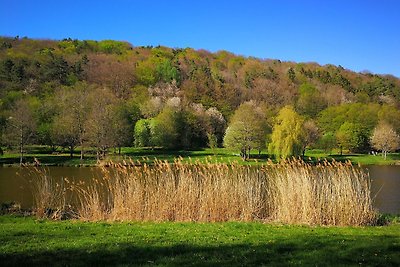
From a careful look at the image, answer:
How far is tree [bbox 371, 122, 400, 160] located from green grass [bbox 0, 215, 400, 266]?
63.3m

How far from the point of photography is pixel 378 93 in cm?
10988

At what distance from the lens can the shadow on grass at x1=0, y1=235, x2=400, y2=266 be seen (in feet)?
23.3

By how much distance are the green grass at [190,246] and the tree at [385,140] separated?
208ft

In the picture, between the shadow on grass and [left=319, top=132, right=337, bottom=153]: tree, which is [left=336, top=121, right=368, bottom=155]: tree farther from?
the shadow on grass

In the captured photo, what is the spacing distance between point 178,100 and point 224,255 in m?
77.3

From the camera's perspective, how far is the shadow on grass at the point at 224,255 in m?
7.11

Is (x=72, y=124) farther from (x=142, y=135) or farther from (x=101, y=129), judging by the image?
(x=142, y=135)

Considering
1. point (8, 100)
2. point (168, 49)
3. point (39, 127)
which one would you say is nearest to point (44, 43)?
point (168, 49)

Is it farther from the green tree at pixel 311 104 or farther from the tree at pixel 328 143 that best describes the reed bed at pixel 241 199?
the green tree at pixel 311 104

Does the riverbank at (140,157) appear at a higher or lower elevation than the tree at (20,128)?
lower

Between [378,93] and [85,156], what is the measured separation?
278ft

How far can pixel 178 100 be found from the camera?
84.3m

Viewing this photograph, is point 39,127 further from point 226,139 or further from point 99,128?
point 226,139

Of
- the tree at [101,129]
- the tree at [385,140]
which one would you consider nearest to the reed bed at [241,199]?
the tree at [101,129]
